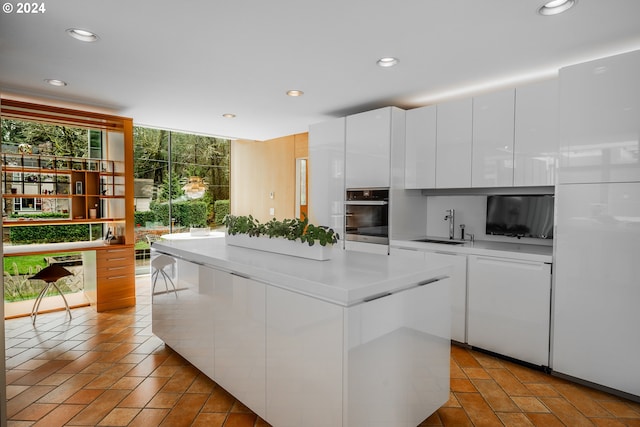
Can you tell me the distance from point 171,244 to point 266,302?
149cm

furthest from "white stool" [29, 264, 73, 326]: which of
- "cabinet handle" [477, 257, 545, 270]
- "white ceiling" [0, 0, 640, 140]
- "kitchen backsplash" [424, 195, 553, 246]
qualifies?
"cabinet handle" [477, 257, 545, 270]

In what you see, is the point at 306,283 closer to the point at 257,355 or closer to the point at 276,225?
the point at 257,355

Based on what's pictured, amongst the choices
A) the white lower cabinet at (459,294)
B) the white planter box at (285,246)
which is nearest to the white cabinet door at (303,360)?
the white planter box at (285,246)

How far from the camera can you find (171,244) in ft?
10.1

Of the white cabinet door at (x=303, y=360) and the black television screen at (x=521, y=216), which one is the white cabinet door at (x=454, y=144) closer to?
the black television screen at (x=521, y=216)

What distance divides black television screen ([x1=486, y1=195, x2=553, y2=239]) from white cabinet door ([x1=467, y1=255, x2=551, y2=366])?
23.9 inches

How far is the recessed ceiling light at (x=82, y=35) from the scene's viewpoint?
2434mm

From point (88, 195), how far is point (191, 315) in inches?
A: 114

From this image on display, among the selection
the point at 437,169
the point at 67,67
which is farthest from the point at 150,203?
the point at 437,169

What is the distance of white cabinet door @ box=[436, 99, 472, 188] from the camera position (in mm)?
3524

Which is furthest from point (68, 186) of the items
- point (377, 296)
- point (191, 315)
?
point (377, 296)

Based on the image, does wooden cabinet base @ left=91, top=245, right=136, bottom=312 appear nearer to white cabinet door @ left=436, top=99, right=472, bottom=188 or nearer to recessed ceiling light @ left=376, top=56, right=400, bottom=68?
recessed ceiling light @ left=376, top=56, right=400, bottom=68

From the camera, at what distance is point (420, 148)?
392 cm

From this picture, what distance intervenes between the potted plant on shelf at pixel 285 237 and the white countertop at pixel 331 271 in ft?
0.19
